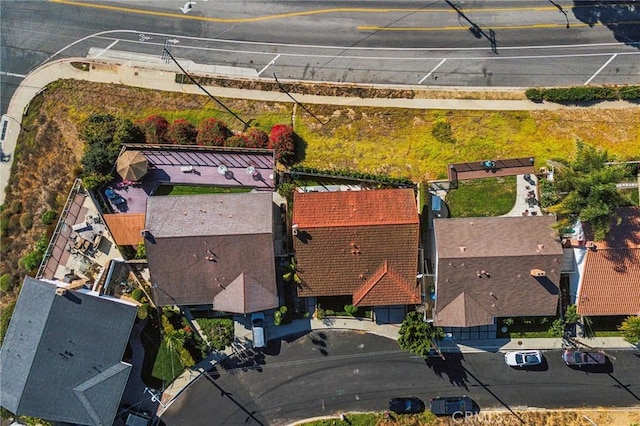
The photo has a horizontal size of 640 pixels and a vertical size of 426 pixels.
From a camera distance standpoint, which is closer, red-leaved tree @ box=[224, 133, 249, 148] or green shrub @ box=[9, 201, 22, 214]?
red-leaved tree @ box=[224, 133, 249, 148]

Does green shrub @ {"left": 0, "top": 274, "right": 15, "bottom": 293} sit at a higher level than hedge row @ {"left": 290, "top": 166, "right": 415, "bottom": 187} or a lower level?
lower

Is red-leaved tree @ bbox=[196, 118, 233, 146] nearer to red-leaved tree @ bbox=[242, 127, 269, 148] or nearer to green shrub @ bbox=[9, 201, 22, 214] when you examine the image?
red-leaved tree @ bbox=[242, 127, 269, 148]

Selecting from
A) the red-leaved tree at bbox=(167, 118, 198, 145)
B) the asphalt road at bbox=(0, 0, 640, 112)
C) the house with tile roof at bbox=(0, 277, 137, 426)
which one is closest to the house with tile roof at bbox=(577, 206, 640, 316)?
the asphalt road at bbox=(0, 0, 640, 112)

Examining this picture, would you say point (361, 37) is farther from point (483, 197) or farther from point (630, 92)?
point (630, 92)

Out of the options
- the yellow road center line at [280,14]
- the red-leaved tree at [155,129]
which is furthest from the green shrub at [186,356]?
the yellow road center line at [280,14]

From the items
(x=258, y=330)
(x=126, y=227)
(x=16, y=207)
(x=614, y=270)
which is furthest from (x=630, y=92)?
(x=16, y=207)

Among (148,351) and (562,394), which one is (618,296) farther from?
(148,351)

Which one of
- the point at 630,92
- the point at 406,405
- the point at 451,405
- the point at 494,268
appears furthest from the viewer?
the point at 406,405
